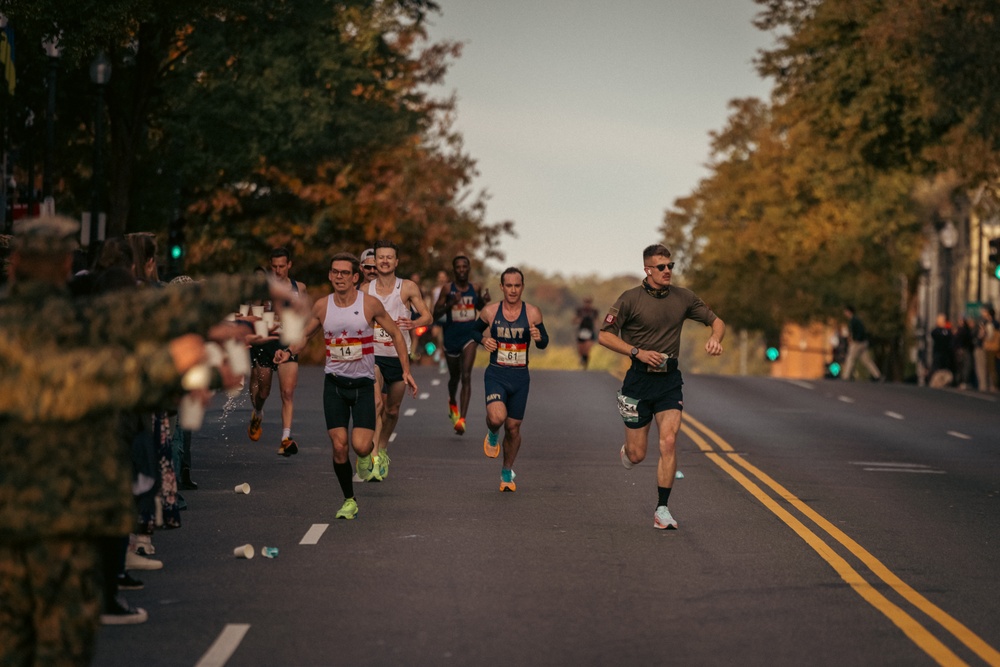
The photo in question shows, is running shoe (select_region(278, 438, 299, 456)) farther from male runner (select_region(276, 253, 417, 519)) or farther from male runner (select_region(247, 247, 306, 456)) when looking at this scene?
male runner (select_region(276, 253, 417, 519))

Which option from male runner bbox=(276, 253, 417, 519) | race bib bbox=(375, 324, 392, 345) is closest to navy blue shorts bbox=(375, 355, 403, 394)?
race bib bbox=(375, 324, 392, 345)

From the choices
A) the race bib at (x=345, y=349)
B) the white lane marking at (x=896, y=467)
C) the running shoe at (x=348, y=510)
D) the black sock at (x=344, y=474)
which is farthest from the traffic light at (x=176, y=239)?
the black sock at (x=344, y=474)

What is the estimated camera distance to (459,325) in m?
21.8

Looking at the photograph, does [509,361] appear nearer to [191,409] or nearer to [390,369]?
[390,369]

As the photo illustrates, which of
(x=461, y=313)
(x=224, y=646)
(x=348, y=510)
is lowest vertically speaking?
(x=224, y=646)

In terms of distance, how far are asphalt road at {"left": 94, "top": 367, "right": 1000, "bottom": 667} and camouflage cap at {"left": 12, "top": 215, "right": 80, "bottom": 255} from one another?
7.90 ft

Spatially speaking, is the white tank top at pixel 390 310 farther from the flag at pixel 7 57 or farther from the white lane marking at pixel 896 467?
the flag at pixel 7 57

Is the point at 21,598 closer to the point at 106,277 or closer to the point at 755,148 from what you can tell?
the point at 106,277

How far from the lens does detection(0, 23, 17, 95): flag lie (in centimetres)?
3238

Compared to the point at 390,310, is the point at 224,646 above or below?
below

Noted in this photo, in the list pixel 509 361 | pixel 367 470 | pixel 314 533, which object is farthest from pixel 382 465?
pixel 314 533

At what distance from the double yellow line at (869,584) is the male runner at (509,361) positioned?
2221 mm

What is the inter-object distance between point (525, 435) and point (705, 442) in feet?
7.31

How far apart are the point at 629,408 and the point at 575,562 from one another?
233cm
